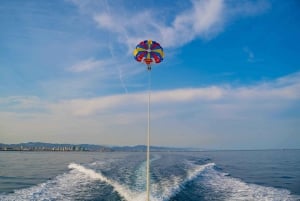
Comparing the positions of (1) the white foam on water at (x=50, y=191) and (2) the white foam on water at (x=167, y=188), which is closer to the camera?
(1) the white foam on water at (x=50, y=191)

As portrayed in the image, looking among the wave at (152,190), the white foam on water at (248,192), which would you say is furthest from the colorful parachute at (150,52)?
the white foam on water at (248,192)

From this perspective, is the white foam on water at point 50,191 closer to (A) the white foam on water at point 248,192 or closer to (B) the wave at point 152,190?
(B) the wave at point 152,190

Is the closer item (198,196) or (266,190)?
(198,196)

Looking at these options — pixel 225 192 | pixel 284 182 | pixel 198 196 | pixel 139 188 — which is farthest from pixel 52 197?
pixel 284 182

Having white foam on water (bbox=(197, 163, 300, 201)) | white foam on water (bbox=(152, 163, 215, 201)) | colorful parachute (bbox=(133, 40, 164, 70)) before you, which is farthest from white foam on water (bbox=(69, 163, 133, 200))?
colorful parachute (bbox=(133, 40, 164, 70))

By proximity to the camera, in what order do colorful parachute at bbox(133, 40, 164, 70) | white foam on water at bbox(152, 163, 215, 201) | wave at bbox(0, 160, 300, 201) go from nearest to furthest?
colorful parachute at bbox(133, 40, 164, 70) → wave at bbox(0, 160, 300, 201) → white foam on water at bbox(152, 163, 215, 201)

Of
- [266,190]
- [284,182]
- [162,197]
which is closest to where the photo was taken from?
[162,197]

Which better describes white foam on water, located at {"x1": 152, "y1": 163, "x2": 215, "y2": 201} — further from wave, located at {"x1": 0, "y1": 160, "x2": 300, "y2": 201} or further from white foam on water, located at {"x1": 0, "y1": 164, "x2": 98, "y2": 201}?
white foam on water, located at {"x1": 0, "y1": 164, "x2": 98, "y2": 201}

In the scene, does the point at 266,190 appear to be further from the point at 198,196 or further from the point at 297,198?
the point at 198,196

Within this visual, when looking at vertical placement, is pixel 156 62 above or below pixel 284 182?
above
